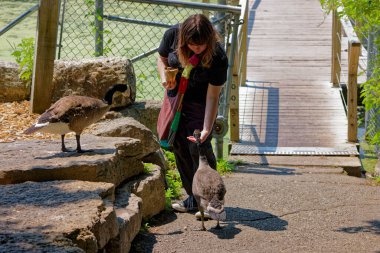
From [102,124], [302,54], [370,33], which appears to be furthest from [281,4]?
[102,124]

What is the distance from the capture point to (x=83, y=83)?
7133mm

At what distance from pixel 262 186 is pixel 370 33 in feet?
9.38

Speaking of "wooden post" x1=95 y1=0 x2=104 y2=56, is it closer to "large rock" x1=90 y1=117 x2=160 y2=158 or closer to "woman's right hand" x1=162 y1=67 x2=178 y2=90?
"large rock" x1=90 y1=117 x2=160 y2=158

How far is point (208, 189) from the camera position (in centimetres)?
517

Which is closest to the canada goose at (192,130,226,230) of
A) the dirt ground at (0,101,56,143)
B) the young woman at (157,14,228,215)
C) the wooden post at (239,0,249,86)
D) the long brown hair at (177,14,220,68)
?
the young woman at (157,14,228,215)

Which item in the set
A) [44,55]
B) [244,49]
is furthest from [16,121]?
[244,49]

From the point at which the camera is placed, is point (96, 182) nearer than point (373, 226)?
Yes

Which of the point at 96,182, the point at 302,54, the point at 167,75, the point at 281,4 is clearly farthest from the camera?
the point at 281,4

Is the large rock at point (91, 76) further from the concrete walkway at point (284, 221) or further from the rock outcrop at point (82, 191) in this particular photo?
the concrete walkway at point (284, 221)

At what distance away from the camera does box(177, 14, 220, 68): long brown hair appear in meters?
5.23

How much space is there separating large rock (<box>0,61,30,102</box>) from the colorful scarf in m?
2.23

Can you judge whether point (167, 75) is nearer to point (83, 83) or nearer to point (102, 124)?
point (102, 124)

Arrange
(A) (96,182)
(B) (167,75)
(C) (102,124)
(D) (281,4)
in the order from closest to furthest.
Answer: (A) (96,182) < (B) (167,75) < (C) (102,124) < (D) (281,4)

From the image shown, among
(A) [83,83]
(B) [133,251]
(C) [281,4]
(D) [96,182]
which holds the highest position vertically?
(C) [281,4]
